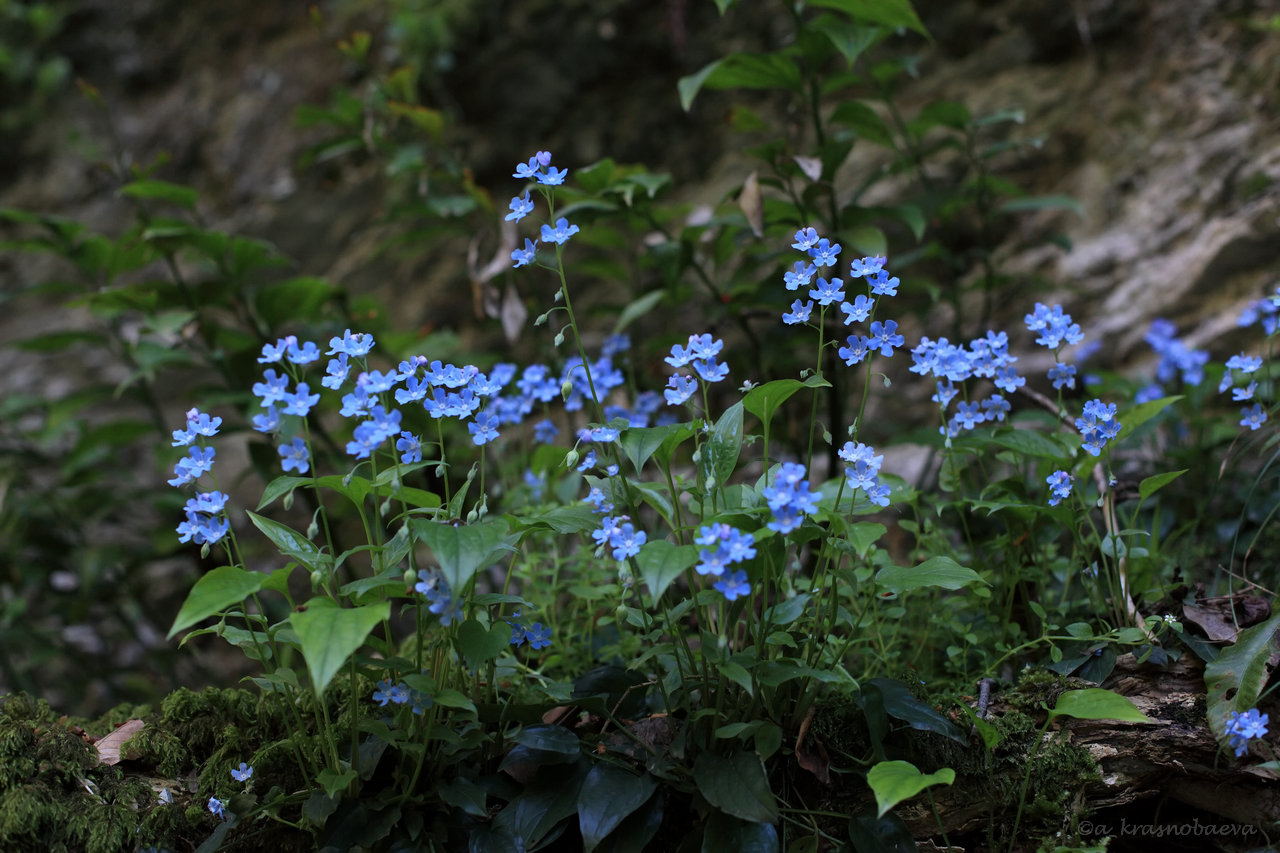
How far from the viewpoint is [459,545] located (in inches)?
53.4

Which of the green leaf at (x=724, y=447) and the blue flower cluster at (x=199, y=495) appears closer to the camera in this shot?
the blue flower cluster at (x=199, y=495)

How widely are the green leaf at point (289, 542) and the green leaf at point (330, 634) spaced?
0.19m

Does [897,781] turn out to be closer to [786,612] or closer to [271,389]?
[786,612]

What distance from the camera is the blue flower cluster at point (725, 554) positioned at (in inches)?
54.2

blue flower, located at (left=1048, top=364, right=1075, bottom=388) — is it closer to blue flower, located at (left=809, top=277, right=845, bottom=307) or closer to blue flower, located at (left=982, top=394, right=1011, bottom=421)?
blue flower, located at (left=982, top=394, right=1011, bottom=421)

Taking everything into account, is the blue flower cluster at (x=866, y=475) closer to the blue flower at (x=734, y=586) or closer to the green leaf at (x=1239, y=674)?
the blue flower at (x=734, y=586)

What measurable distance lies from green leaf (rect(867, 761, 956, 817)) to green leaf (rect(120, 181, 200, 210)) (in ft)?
8.82

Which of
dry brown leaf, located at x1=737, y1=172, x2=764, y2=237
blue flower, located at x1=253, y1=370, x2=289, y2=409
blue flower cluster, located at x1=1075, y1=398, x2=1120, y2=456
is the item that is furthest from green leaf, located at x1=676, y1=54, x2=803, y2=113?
blue flower, located at x1=253, y1=370, x2=289, y2=409

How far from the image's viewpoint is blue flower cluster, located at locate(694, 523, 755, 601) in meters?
1.38

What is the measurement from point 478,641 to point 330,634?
0.99 feet

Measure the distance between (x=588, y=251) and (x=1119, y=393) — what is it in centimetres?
241

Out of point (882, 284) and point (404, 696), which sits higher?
point (882, 284)

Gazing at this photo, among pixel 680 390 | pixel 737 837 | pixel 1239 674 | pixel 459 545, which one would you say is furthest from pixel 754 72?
pixel 737 837

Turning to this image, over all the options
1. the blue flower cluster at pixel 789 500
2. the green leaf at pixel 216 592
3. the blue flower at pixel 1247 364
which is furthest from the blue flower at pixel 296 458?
the blue flower at pixel 1247 364
